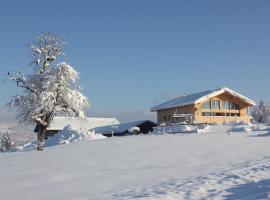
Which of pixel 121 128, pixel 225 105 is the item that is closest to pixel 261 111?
pixel 225 105

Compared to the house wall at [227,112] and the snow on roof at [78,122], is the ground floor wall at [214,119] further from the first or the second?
the snow on roof at [78,122]

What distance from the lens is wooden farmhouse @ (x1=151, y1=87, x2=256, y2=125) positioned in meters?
59.0

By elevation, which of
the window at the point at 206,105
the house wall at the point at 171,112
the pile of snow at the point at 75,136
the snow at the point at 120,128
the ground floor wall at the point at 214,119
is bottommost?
the pile of snow at the point at 75,136

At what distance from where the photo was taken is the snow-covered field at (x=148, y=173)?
1365 centimetres

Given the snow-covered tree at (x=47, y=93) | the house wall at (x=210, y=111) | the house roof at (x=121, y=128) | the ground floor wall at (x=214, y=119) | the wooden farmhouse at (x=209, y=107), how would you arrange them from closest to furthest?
1. the snow-covered tree at (x=47, y=93)
2. the ground floor wall at (x=214, y=119)
3. the wooden farmhouse at (x=209, y=107)
4. the house wall at (x=210, y=111)
5. the house roof at (x=121, y=128)

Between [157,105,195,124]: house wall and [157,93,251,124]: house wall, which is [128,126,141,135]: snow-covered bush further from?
[157,93,251,124]: house wall

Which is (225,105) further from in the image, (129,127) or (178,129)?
(178,129)

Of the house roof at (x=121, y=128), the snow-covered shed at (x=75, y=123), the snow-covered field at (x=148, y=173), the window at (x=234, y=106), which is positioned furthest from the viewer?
the snow-covered shed at (x=75, y=123)

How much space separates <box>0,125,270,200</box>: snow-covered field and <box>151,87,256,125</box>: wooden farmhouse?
3071 cm

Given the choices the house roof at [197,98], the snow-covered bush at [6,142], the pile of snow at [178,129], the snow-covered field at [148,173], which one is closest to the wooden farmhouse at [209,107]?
the house roof at [197,98]

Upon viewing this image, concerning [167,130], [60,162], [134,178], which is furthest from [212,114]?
[134,178]

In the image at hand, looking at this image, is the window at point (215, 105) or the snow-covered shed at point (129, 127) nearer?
the window at point (215, 105)

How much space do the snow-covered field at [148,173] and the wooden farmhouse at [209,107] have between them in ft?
101

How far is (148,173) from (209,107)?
43.6 meters
